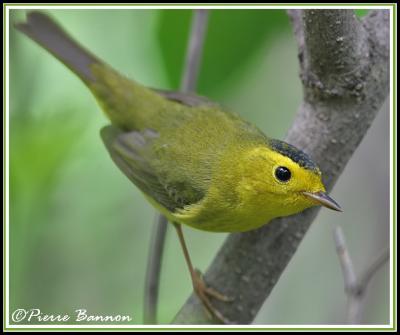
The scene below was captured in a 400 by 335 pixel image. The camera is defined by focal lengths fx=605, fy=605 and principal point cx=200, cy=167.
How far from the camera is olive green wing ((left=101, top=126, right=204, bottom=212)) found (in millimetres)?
3543

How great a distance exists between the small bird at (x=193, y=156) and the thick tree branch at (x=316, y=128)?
0.35 ft

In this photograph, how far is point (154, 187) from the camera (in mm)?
3652

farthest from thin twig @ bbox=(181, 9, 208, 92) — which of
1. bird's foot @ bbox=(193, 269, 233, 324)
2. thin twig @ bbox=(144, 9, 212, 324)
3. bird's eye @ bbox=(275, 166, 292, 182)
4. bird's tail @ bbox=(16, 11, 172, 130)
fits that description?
bird's foot @ bbox=(193, 269, 233, 324)

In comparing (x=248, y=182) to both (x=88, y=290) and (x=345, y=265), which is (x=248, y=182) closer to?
(x=345, y=265)

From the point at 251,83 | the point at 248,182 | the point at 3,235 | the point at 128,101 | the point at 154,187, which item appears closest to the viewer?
the point at 3,235

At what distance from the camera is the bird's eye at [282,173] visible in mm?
3039

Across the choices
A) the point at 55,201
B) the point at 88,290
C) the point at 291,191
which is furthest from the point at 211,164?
the point at 88,290

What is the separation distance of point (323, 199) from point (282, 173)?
0.86 ft

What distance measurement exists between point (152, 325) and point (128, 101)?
1.49 metres

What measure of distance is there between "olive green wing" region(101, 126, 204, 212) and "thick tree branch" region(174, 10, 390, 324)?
0.38 metres

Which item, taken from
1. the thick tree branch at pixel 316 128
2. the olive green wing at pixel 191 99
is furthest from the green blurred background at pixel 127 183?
the thick tree branch at pixel 316 128

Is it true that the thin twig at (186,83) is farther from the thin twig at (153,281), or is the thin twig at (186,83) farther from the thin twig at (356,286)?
the thin twig at (356,286)

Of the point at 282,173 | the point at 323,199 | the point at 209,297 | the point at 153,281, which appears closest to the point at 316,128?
the point at 282,173

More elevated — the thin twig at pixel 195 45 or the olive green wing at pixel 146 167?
the thin twig at pixel 195 45
